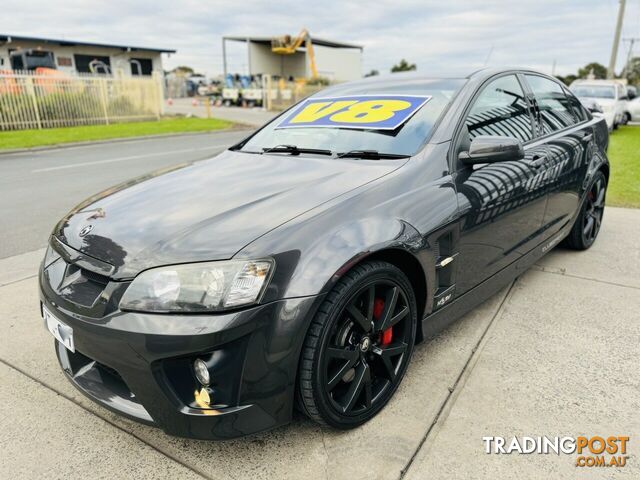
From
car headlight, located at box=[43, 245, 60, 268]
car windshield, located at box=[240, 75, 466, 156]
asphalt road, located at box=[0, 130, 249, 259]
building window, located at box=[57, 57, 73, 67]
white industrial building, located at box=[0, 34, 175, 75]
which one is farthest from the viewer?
building window, located at box=[57, 57, 73, 67]

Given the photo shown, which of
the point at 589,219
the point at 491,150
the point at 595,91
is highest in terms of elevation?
the point at 595,91

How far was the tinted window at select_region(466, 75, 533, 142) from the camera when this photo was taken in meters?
2.69

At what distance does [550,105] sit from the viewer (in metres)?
3.50

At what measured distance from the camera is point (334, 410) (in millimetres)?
1891

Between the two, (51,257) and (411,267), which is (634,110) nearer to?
(411,267)

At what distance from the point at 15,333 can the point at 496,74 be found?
3.33m

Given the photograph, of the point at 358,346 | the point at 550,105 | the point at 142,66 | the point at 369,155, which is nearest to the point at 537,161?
the point at 550,105

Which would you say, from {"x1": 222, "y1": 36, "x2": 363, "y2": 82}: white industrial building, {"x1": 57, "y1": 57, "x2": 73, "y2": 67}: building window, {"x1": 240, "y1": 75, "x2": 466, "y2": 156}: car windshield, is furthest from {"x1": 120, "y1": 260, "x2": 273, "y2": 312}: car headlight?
{"x1": 222, "y1": 36, "x2": 363, "y2": 82}: white industrial building

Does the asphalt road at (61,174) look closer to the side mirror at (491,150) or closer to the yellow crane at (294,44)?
A: the side mirror at (491,150)

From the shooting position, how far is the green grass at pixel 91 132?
40.8 ft

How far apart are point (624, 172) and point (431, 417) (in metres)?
7.64

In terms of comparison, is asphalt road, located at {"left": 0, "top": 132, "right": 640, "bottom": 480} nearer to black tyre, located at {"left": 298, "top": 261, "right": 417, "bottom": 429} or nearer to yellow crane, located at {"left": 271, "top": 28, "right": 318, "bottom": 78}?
black tyre, located at {"left": 298, "top": 261, "right": 417, "bottom": 429}

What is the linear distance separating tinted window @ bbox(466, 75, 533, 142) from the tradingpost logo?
1.52 m

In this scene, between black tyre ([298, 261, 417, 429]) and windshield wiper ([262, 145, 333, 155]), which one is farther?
windshield wiper ([262, 145, 333, 155])
